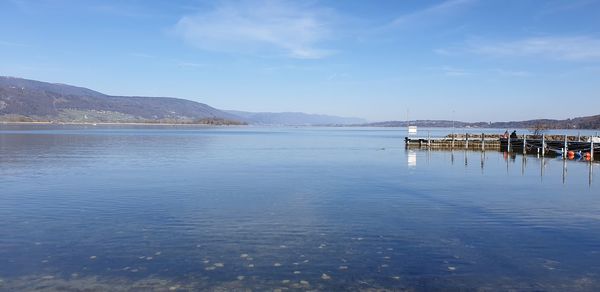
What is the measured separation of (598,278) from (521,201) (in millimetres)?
10555

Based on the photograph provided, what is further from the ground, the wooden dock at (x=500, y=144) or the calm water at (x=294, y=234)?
the wooden dock at (x=500, y=144)

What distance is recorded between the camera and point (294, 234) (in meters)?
14.4

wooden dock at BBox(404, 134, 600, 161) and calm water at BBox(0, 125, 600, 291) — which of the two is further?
wooden dock at BBox(404, 134, 600, 161)

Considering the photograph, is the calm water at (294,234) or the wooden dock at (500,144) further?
the wooden dock at (500,144)

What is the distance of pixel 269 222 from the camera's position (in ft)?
52.5

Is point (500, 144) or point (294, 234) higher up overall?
point (500, 144)

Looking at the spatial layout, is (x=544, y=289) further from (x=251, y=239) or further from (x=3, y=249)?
(x=3, y=249)

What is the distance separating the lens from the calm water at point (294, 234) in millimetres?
10531

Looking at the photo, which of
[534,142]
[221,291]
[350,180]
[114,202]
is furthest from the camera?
[534,142]

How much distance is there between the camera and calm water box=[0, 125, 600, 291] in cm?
1053

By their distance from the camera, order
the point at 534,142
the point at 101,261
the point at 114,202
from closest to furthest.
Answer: the point at 101,261, the point at 114,202, the point at 534,142

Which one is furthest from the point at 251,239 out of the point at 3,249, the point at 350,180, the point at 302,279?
the point at 350,180

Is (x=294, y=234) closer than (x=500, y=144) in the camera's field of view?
Yes

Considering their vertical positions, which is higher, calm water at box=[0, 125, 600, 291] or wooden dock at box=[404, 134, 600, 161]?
wooden dock at box=[404, 134, 600, 161]
